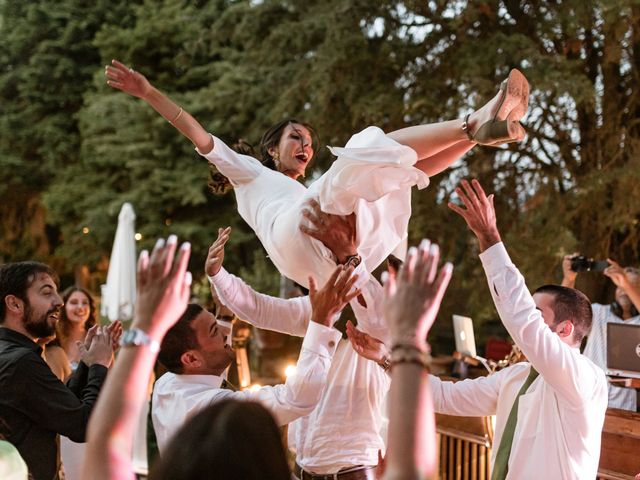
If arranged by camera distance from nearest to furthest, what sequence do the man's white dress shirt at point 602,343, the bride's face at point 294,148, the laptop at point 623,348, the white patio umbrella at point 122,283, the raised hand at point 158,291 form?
the raised hand at point 158,291 < the bride's face at point 294,148 < the laptop at point 623,348 < the man's white dress shirt at point 602,343 < the white patio umbrella at point 122,283

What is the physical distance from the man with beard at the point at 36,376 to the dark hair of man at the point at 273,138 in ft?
3.37

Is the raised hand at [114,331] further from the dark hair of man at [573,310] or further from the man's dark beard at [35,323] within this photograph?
the dark hair of man at [573,310]

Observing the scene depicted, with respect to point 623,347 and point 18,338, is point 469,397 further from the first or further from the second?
point 623,347

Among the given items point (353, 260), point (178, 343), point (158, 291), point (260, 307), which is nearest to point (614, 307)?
point (260, 307)

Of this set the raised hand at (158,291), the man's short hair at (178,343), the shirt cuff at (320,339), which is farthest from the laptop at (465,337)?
the raised hand at (158,291)

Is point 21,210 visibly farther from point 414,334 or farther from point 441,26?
point 414,334

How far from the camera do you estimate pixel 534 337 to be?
2311mm

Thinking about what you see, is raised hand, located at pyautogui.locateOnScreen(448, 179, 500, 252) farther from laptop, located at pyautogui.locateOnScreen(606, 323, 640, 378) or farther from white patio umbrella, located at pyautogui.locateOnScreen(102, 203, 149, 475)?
white patio umbrella, located at pyautogui.locateOnScreen(102, 203, 149, 475)

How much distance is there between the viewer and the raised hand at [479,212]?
7.84ft

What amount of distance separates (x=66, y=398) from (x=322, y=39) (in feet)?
20.5

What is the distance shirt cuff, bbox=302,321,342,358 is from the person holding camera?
298 cm

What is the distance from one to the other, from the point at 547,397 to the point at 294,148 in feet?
4.63

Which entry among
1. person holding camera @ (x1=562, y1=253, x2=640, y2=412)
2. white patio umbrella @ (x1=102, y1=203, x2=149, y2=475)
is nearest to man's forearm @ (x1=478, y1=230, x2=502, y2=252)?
person holding camera @ (x1=562, y1=253, x2=640, y2=412)

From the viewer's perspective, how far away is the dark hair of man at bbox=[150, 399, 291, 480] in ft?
3.99
